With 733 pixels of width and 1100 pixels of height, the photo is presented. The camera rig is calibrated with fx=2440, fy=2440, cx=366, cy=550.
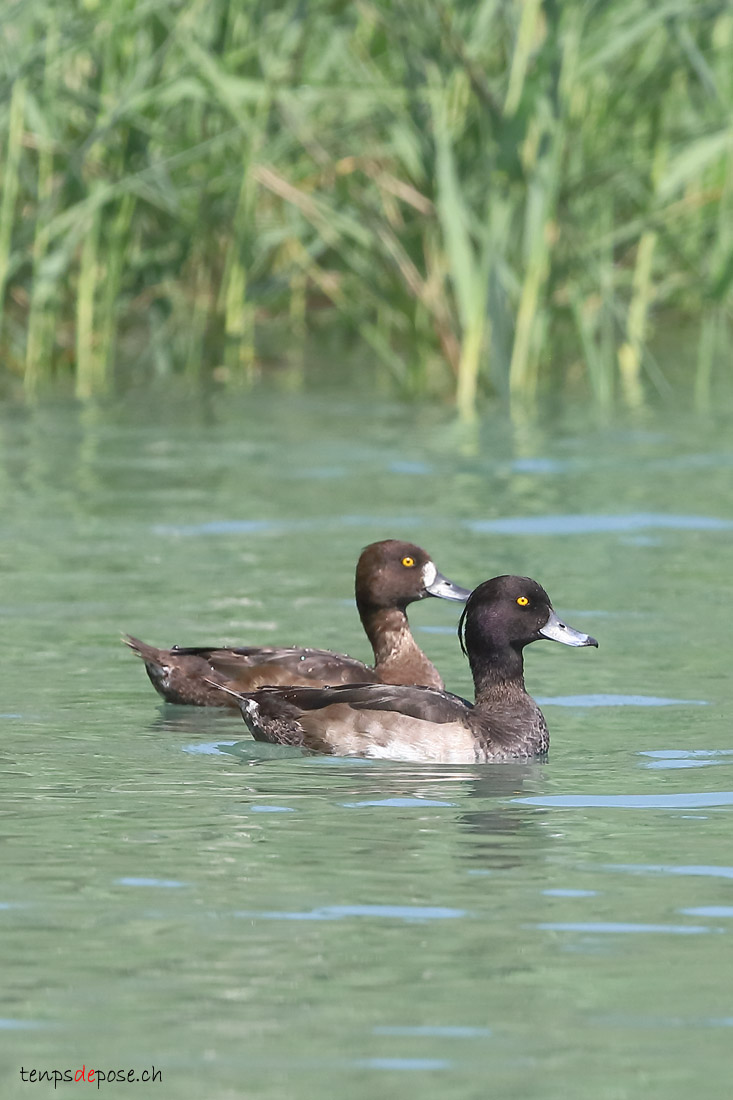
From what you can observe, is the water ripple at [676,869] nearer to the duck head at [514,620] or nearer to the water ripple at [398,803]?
the water ripple at [398,803]

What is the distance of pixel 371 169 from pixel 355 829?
807 cm

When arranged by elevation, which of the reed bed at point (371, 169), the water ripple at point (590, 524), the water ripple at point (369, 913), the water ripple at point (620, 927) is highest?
the reed bed at point (371, 169)

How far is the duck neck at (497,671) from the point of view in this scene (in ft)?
22.8

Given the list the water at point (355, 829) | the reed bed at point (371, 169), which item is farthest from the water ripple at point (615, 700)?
the reed bed at point (371, 169)

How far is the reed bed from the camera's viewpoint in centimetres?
1241

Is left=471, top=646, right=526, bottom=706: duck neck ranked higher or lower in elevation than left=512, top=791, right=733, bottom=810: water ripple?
higher

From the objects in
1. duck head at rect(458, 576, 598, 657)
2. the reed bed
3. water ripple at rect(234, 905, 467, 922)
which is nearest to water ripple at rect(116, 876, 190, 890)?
water ripple at rect(234, 905, 467, 922)

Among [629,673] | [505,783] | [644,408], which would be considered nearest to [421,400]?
[644,408]

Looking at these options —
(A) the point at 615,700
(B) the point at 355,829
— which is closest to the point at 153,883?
(B) the point at 355,829

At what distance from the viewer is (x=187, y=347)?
605 inches

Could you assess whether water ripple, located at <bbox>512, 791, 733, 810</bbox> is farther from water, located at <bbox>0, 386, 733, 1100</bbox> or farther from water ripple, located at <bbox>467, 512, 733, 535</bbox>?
water ripple, located at <bbox>467, 512, 733, 535</bbox>

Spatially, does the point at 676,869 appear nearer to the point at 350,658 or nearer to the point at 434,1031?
the point at 434,1031

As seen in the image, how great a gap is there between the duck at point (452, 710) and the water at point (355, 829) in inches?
4.3

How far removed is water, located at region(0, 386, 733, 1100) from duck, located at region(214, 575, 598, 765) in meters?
0.11
